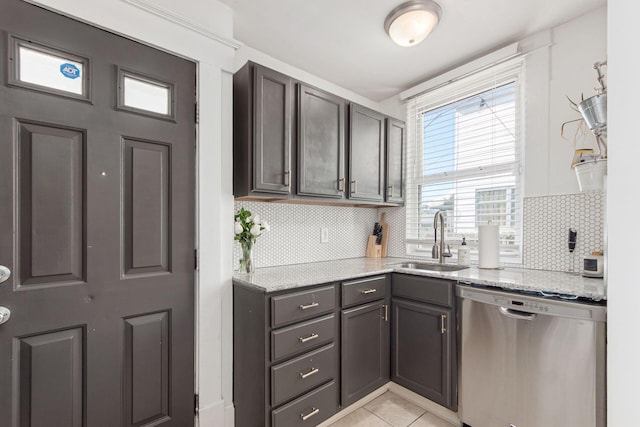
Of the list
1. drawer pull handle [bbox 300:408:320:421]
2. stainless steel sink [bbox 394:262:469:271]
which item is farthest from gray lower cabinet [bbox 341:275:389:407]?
stainless steel sink [bbox 394:262:469:271]

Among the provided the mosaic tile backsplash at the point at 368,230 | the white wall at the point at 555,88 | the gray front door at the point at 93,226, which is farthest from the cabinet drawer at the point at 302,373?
the white wall at the point at 555,88

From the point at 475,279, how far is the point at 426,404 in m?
0.99

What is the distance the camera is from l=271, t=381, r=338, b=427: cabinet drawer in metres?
1.55

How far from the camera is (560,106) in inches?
78.3

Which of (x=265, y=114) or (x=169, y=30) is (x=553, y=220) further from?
(x=169, y=30)

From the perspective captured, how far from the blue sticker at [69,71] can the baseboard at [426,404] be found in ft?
8.97

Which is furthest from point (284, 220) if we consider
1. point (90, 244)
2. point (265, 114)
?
point (90, 244)

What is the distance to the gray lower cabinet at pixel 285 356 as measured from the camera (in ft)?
5.03

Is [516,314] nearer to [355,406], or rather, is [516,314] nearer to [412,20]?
[355,406]

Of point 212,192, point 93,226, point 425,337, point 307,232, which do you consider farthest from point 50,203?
point 425,337

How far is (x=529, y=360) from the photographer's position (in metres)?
1.53

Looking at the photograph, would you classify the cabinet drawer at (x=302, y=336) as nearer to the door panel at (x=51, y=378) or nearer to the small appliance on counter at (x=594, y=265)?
the door panel at (x=51, y=378)

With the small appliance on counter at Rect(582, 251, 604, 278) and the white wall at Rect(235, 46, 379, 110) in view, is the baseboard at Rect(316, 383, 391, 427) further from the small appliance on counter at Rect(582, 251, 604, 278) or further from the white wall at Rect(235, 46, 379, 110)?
the white wall at Rect(235, 46, 379, 110)

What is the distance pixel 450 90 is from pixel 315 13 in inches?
56.6
